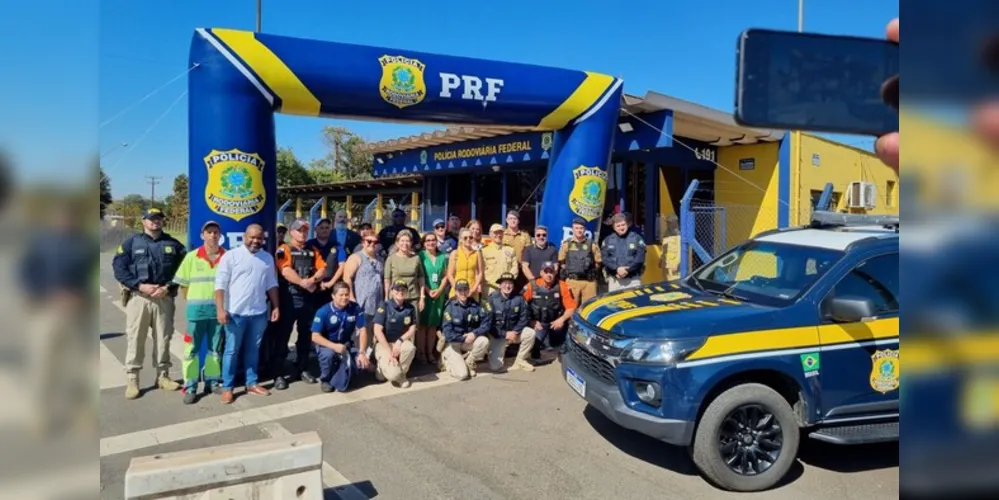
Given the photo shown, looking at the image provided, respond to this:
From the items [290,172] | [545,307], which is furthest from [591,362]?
[290,172]

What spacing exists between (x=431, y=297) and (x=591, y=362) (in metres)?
2.74

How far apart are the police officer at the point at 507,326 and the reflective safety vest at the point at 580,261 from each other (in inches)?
37.5

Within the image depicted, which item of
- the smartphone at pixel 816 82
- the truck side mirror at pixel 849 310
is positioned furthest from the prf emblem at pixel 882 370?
the smartphone at pixel 816 82

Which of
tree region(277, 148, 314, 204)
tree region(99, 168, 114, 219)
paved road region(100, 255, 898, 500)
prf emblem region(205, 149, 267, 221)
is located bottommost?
paved road region(100, 255, 898, 500)

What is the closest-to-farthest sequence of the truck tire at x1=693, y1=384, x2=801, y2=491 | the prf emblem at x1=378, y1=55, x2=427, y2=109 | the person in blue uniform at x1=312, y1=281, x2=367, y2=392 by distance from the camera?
the truck tire at x1=693, y1=384, x2=801, y2=491, the person in blue uniform at x1=312, y1=281, x2=367, y2=392, the prf emblem at x1=378, y1=55, x2=427, y2=109

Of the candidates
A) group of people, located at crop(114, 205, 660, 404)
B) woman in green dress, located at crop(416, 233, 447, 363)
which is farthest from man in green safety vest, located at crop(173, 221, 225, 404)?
woman in green dress, located at crop(416, 233, 447, 363)

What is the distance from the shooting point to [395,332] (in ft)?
21.1

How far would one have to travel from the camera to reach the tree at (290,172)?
39094 millimetres

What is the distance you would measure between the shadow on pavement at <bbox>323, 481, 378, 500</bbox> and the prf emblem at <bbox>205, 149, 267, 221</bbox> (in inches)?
130

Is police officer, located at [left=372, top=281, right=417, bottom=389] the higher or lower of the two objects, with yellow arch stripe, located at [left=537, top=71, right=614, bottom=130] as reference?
lower

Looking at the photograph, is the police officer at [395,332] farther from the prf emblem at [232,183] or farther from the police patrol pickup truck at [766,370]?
the police patrol pickup truck at [766,370]

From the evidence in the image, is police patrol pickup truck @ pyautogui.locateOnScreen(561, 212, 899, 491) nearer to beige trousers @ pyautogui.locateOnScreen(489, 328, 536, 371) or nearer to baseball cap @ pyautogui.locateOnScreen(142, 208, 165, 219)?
beige trousers @ pyautogui.locateOnScreen(489, 328, 536, 371)

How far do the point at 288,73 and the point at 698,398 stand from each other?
519 cm

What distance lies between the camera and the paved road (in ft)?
13.4
